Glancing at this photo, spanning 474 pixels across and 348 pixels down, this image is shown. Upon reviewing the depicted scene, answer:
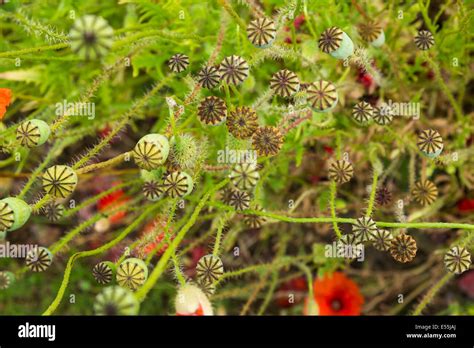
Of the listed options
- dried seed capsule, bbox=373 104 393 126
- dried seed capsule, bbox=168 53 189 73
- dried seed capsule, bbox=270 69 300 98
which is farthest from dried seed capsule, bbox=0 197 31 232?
dried seed capsule, bbox=373 104 393 126

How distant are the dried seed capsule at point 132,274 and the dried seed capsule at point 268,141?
33 cm

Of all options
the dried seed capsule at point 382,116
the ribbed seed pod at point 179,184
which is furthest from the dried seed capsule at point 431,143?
the ribbed seed pod at point 179,184

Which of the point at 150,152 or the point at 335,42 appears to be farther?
the point at 335,42

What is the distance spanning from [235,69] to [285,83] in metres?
0.12

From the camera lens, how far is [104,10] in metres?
1.89

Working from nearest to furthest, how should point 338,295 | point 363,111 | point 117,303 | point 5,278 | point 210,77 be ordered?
point 117,303 < point 210,77 < point 363,111 < point 5,278 < point 338,295

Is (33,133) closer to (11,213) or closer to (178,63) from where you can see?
(11,213)

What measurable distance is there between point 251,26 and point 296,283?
1194 millimetres

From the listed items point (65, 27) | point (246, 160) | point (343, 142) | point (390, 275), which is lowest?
point (390, 275)

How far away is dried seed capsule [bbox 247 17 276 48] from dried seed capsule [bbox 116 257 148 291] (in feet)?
1.57

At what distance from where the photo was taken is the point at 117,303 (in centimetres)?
95

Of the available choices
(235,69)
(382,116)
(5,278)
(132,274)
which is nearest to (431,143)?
(382,116)
